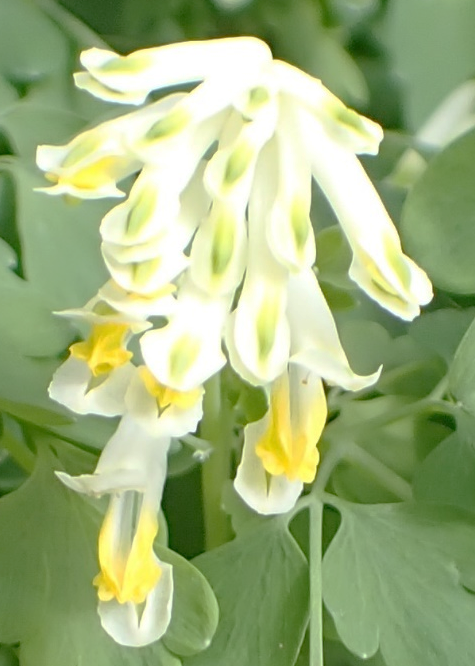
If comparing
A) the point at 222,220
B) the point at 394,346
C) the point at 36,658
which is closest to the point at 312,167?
the point at 222,220

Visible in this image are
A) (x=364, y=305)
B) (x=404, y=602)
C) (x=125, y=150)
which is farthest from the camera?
(x=364, y=305)

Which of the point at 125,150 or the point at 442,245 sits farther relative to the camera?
the point at 442,245

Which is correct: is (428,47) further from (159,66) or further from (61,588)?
(61,588)

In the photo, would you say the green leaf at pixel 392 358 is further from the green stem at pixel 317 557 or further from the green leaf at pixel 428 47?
the green leaf at pixel 428 47

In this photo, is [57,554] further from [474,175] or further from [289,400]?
[474,175]

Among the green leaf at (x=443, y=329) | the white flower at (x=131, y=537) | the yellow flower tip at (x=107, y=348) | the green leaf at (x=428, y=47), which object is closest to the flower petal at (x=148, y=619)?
the white flower at (x=131, y=537)

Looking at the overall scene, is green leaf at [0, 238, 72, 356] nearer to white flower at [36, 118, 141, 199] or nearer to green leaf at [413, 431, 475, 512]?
white flower at [36, 118, 141, 199]
